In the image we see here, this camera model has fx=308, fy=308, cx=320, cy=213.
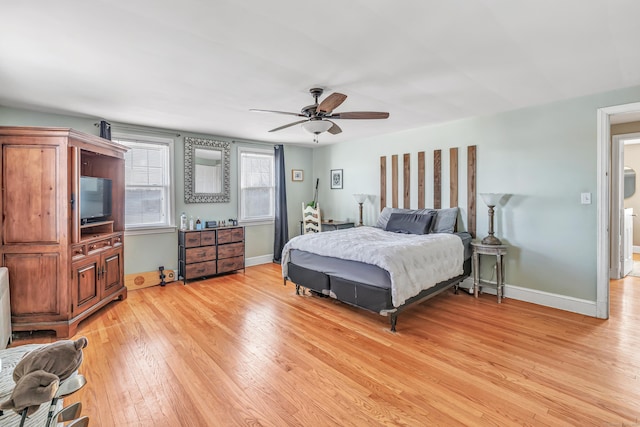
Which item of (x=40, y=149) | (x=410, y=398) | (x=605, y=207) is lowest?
(x=410, y=398)

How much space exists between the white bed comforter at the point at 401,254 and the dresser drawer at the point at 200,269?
1.46 m

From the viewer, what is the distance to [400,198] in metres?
5.16

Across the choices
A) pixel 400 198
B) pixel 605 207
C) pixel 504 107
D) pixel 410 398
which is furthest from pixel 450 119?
pixel 410 398

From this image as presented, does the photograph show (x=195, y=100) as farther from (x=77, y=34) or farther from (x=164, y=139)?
(x=164, y=139)

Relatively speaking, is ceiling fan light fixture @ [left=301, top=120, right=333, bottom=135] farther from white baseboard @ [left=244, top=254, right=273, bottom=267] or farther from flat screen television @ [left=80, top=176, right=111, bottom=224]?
white baseboard @ [left=244, top=254, right=273, bottom=267]

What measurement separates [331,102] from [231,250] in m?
3.32

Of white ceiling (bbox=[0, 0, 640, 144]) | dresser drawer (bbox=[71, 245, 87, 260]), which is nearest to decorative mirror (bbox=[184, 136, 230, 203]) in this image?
white ceiling (bbox=[0, 0, 640, 144])

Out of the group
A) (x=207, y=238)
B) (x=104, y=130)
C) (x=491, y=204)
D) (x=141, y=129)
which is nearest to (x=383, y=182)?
(x=491, y=204)

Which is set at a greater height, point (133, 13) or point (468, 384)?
point (133, 13)

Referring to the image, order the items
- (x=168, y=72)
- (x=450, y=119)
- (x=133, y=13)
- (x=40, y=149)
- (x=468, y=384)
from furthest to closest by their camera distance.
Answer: (x=450, y=119) → (x=40, y=149) → (x=168, y=72) → (x=468, y=384) → (x=133, y=13)

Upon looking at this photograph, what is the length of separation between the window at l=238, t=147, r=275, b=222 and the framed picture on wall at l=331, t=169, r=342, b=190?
121 cm

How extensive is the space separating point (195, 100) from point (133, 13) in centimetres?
159

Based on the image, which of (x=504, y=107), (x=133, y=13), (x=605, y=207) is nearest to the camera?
(x=133, y=13)

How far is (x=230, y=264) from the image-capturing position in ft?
16.8
